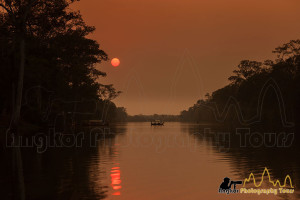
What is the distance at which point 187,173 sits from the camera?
20219 mm

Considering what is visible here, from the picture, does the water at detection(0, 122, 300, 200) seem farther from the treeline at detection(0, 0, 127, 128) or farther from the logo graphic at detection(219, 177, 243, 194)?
the treeline at detection(0, 0, 127, 128)

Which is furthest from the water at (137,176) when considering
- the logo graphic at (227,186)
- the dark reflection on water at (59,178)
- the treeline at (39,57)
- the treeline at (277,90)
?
the treeline at (277,90)

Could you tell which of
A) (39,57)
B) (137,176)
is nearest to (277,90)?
(39,57)

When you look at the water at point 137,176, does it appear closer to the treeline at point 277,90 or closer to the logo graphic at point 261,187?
the logo graphic at point 261,187

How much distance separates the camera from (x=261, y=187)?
52.6ft

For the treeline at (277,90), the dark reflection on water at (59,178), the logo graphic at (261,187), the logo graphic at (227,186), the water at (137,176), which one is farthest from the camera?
the treeline at (277,90)

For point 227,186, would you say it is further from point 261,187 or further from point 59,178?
point 59,178

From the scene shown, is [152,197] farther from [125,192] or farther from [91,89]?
[91,89]

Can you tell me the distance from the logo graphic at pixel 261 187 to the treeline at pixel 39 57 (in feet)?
119

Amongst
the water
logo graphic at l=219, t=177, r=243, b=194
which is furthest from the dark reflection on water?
logo graphic at l=219, t=177, r=243, b=194

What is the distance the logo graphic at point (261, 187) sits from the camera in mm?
15102

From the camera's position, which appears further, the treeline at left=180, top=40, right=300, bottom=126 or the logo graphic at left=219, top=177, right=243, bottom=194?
the treeline at left=180, top=40, right=300, bottom=126

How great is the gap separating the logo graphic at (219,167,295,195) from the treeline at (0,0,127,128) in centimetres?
3631

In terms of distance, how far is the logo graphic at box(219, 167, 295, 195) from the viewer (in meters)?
15.1
